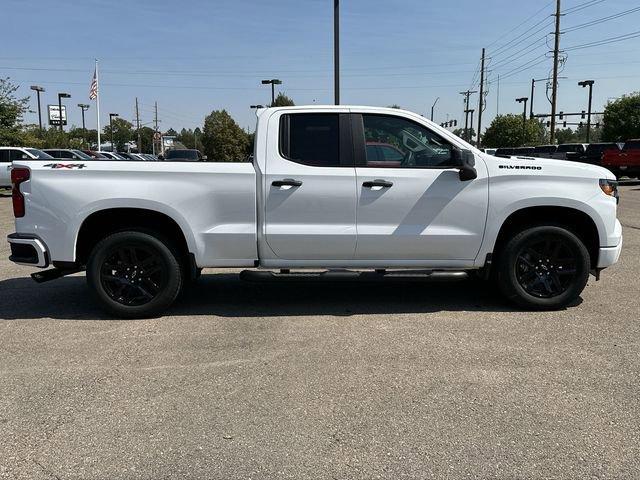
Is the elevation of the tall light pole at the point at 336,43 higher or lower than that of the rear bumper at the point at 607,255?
higher

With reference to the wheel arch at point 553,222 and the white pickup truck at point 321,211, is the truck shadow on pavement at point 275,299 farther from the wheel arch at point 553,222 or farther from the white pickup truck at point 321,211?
the wheel arch at point 553,222

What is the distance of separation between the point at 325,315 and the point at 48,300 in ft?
10.3

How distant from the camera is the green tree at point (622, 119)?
182 feet

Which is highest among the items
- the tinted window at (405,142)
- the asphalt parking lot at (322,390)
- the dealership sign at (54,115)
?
the dealership sign at (54,115)

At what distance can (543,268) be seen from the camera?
560 centimetres

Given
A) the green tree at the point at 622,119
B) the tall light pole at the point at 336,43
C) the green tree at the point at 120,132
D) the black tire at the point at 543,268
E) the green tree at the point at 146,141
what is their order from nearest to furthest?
the black tire at the point at 543,268
the tall light pole at the point at 336,43
the green tree at the point at 622,119
the green tree at the point at 146,141
the green tree at the point at 120,132

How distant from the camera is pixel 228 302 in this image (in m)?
6.06

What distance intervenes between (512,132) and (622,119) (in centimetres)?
1309

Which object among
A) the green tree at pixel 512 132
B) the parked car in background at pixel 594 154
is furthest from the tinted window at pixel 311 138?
the green tree at pixel 512 132

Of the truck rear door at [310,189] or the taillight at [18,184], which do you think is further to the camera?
the truck rear door at [310,189]

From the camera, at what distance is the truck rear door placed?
5242 mm

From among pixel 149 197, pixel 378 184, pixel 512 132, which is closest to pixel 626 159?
pixel 378 184

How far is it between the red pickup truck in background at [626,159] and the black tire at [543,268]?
23.5m

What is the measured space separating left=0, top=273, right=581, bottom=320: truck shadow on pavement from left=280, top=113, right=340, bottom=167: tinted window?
121cm
